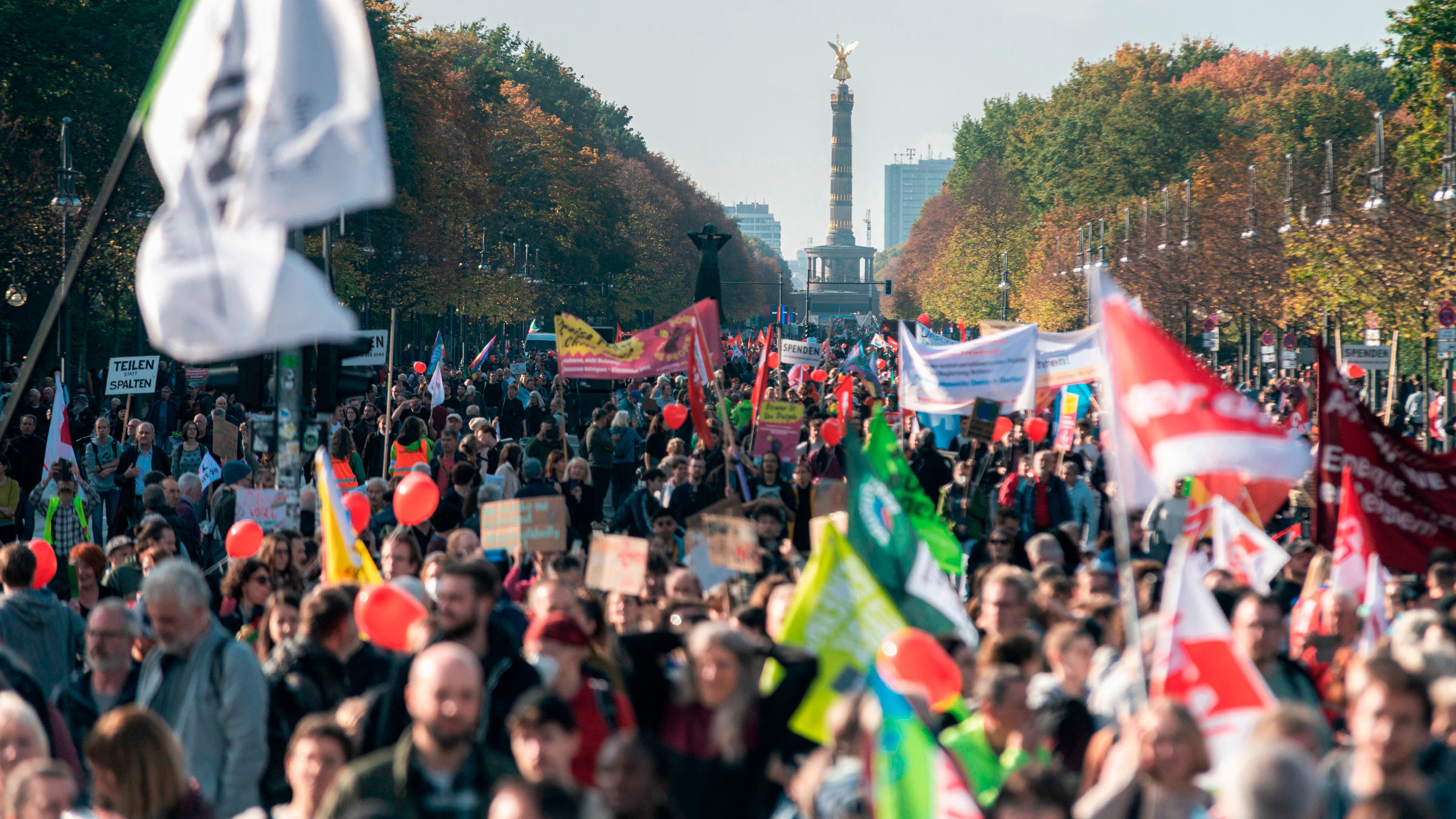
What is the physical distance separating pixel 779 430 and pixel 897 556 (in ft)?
29.0

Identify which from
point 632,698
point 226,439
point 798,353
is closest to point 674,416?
point 226,439

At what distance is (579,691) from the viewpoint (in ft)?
18.4

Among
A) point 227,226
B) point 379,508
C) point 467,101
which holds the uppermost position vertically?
point 467,101

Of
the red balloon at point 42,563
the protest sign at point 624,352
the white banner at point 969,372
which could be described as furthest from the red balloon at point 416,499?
the protest sign at point 624,352

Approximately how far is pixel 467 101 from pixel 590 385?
27496mm

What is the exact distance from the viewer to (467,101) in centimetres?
5559

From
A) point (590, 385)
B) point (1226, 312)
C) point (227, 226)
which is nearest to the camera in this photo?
point (227, 226)

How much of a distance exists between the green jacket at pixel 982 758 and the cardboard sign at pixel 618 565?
3.24 m

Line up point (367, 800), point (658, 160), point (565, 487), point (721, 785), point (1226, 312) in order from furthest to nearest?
point (658, 160), point (1226, 312), point (565, 487), point (721, 785), point (367, 800)

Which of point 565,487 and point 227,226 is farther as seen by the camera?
point 565,487

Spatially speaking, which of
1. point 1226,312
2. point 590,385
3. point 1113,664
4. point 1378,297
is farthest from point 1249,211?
point 1113,664

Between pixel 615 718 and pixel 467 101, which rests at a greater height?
pixel 467 101

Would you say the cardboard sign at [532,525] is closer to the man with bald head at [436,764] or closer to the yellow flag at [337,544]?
the yellow flag at [337,544]

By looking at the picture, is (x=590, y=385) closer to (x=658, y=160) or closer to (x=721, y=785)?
(x=721, y=785)
